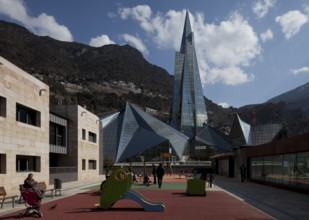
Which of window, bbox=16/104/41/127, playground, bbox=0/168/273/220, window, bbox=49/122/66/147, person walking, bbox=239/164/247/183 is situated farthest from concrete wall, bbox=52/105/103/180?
playground, bbox=0/168/273/220

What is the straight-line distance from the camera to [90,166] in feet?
161

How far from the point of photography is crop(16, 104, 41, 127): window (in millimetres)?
27114

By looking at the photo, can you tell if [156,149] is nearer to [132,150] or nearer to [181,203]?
[132,150]

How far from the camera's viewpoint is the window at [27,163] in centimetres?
2718

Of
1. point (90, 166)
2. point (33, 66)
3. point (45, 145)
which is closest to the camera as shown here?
point (45, 145)

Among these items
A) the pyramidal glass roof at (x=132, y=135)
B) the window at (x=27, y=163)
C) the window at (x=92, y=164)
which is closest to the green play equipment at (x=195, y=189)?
the window at (x=27, y=163)

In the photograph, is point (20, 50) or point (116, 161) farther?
point (20, 50)

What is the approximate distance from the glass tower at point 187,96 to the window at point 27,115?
10062cm

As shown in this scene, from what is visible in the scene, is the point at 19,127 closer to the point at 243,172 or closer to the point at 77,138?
the point at 77,138

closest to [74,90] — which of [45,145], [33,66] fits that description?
[33,66]

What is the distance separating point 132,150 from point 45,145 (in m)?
54.2

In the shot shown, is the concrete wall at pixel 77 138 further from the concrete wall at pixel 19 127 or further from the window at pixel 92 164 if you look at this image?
the concrete wall at pixel 19 127

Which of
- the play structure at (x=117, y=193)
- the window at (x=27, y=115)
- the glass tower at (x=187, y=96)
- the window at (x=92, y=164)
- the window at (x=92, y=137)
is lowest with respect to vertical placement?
the window at (x=92, y=164)

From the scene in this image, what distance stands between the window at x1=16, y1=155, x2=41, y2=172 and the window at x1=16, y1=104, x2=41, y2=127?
7.61 ft
